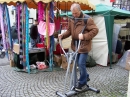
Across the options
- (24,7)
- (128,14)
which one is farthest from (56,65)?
(128,14)

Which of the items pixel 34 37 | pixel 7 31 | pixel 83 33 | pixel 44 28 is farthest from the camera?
pixel 34 37

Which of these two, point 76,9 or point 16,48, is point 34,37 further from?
point 76,9

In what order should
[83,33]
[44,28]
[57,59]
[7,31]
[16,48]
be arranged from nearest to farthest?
1. [83,33]
2. [44,28]
3. [16,48]
4. [7,31]
5. [57,59]

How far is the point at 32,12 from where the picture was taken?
16.4 m

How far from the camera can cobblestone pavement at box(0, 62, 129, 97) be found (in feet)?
14.5

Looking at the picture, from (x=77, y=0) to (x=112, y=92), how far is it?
9.92ft

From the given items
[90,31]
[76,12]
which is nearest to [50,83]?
[90,31]

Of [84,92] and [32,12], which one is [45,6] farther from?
[32,12]

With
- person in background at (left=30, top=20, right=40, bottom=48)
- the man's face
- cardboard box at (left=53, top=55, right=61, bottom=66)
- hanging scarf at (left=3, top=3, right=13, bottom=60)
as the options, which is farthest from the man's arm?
person in background at (left=30, top=20, right=40, bottom=48)

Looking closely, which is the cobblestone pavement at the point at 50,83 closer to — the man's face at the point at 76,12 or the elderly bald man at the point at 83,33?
the elderly bald man at the point at 83,33

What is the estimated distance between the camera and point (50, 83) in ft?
16.8

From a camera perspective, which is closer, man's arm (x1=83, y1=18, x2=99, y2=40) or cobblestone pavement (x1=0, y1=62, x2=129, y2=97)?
man's arm (x1=83, y1=18, x2=99, y2=40)

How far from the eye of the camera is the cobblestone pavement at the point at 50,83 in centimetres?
443

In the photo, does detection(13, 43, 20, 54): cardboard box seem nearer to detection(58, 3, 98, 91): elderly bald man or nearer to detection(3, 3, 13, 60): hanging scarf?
detection(3, 3, 13, 60): hanging scarf
